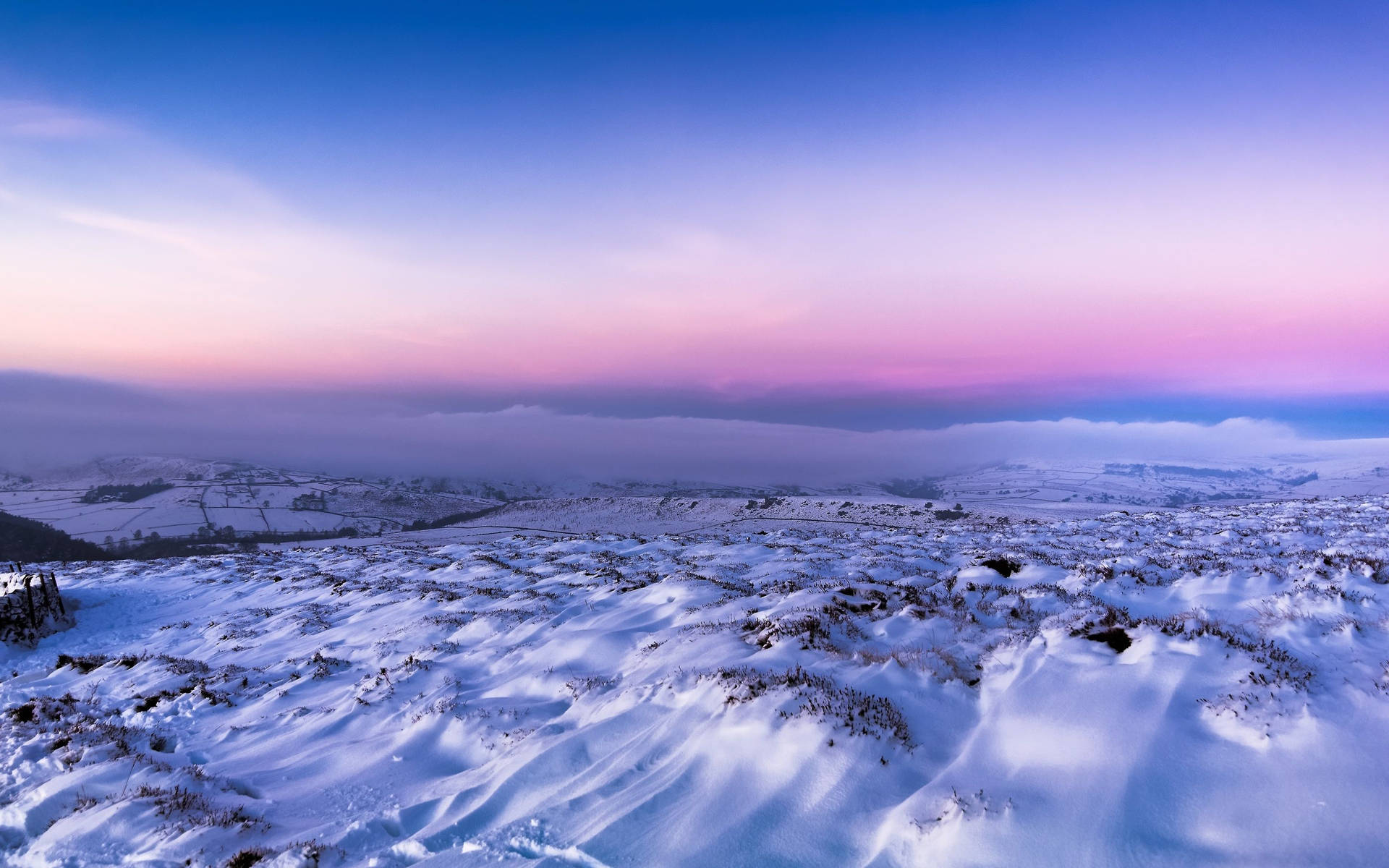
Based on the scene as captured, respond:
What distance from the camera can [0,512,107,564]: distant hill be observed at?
6014 cm

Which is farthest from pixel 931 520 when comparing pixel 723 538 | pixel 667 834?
pixel 667 834

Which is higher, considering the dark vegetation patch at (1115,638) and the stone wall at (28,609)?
the dark vegetation patch at (1115,638)

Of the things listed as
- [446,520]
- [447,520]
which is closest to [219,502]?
[446,520]

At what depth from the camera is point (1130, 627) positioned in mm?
8344

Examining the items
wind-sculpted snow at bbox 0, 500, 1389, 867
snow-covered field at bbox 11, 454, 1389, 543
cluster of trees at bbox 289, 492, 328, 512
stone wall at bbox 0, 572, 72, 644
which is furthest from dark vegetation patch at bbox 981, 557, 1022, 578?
cluster of trees at bbox 289, 492, 328, 512

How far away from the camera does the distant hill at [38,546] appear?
6014 cm

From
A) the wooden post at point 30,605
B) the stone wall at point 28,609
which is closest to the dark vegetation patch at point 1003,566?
the stone wall at point 28,609

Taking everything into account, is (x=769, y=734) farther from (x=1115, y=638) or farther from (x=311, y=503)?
(x=311, y=503)

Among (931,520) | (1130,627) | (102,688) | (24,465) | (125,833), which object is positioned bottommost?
(24,465)

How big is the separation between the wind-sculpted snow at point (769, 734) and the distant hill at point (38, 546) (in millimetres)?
65316

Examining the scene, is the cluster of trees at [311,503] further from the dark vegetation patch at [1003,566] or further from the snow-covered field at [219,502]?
the dark vegetation patch at [1003,566]

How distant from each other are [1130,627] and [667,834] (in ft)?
23.5

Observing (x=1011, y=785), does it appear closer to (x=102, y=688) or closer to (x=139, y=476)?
(x=102, y=688)

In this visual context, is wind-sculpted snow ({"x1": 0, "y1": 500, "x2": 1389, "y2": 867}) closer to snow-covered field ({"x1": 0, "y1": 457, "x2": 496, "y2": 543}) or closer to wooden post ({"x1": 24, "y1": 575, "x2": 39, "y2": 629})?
wooden post ({"x1": 24, "y1": 575, "x2": 39, "y2": 629})
